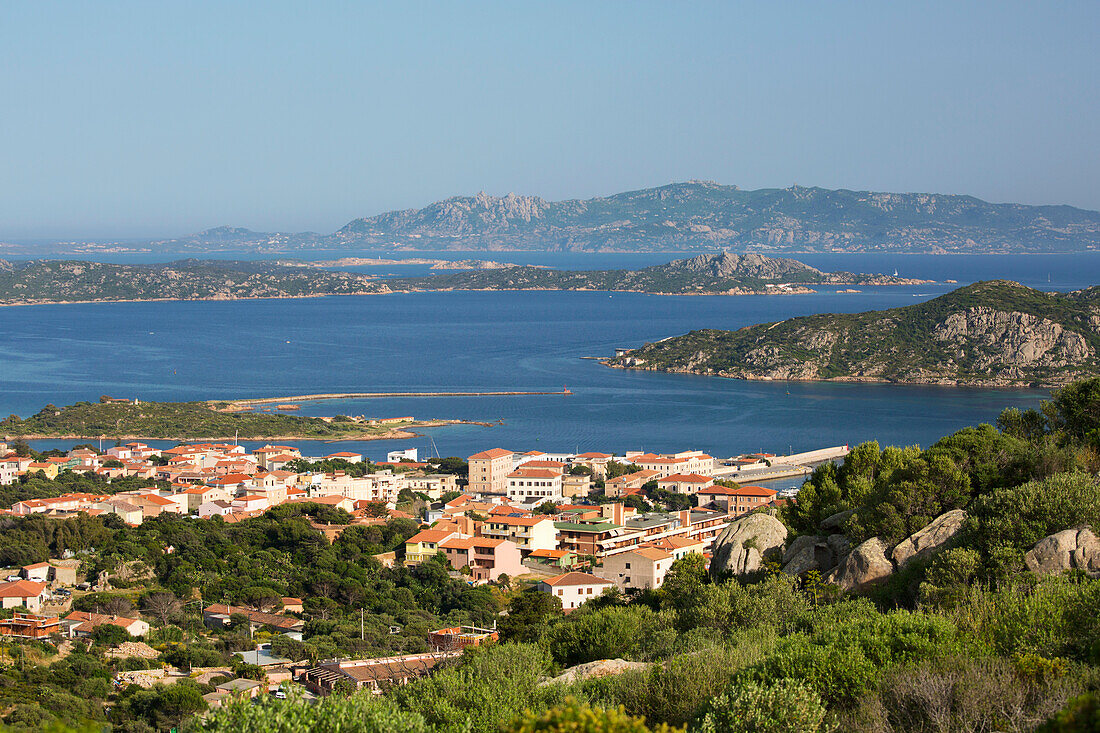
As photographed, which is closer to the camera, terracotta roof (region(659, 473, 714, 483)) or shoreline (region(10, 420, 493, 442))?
terracotta roof (region(659, 473, 714, 483))

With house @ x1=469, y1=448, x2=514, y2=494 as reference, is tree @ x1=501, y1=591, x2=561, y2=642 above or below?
above

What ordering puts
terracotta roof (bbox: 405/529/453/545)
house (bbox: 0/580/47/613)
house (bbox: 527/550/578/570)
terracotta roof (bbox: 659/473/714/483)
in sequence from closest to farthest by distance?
house (bbox: 0/580/47/613) → house (bbox: 527/550/578/570) → terracotta roof (bbox: 405/529/453/545) → terracotta roof (bbox: 659/473/714/483)

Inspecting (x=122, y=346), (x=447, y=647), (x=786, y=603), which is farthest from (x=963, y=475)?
(x=122, y=346)

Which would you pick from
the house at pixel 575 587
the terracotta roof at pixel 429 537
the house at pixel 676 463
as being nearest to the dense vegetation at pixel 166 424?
the house at pixel 676 463

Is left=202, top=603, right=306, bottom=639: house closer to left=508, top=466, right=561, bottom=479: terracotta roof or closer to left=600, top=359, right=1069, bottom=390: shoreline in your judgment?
left=508, top=466, right=561, bottom=479: terracotta roof

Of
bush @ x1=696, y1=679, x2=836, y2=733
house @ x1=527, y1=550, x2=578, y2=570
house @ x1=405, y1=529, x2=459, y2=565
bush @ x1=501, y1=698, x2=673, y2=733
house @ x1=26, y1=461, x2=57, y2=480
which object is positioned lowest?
house @ x1=527, y1=550, x2=578, y2=570

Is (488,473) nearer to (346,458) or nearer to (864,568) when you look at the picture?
(346,458)

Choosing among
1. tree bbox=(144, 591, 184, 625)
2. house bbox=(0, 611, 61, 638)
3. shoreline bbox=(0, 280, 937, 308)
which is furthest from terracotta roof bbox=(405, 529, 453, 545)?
shoreline bbox=(0, 280, 937, 308)

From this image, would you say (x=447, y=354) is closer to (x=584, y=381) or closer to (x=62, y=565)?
(x=584, y=381)
